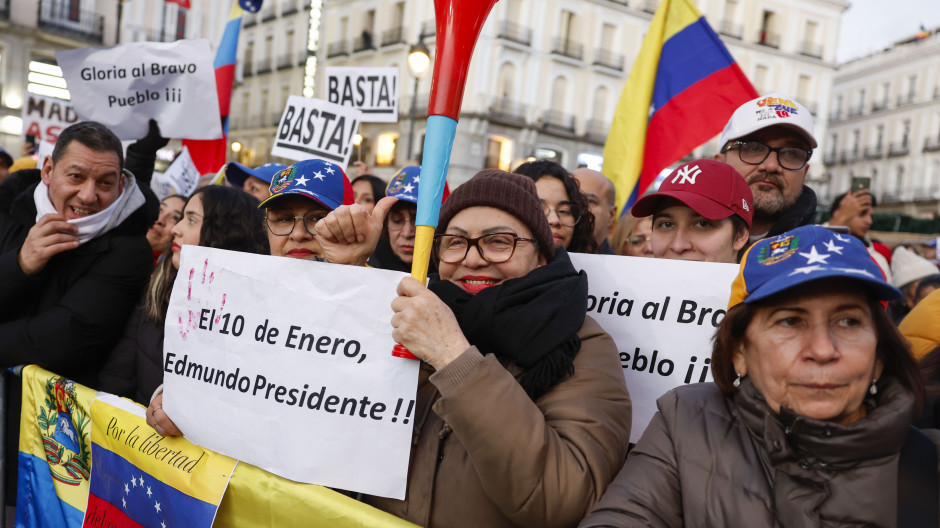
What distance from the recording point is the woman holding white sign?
63.5 inches

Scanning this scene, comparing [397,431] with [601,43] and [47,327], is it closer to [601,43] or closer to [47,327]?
[47,327]

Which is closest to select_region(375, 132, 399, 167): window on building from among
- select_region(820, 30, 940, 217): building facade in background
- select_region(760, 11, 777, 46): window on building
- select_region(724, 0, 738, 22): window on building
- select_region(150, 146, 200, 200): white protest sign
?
select_region(724, 0, 738, 22): window on building

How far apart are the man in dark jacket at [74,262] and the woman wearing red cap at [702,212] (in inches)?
94.6

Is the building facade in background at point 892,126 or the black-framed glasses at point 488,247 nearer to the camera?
the black-framed glasses at point 488,247

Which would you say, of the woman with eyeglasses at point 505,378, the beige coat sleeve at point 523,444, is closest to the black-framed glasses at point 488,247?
the woman with eyeglasses at point 505,378

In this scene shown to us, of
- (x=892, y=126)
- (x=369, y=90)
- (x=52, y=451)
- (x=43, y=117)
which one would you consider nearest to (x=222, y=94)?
(x=369, y=90)

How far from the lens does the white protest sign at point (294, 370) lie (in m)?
2.09

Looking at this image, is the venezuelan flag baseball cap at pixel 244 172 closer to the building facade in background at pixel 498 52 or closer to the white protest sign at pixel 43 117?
the white protest sign at pixel 43 117

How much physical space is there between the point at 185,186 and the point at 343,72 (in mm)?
1896

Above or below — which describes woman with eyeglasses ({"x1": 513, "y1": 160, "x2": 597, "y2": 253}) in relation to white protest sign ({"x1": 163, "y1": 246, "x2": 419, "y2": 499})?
above

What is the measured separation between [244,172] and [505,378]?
4.40m

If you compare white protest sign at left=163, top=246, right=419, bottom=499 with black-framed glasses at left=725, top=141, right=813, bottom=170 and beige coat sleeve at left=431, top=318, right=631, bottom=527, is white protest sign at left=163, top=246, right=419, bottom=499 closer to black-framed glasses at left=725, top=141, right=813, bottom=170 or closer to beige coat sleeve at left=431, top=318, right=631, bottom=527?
Result: beige coat sleeve at left=431, top=318, right=631, bottom=527

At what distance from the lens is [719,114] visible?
4.80 m

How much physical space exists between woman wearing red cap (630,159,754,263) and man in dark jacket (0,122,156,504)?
2.40m
